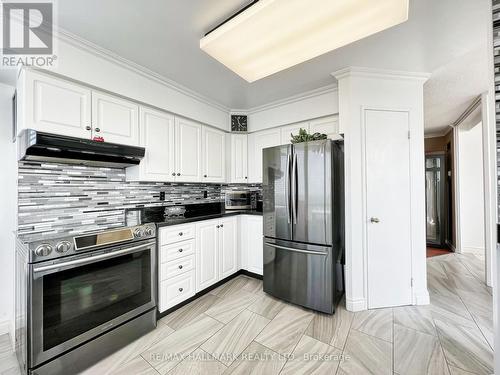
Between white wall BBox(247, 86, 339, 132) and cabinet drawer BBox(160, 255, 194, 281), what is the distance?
6.82ft

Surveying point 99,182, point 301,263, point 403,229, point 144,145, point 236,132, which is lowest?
point 301,263

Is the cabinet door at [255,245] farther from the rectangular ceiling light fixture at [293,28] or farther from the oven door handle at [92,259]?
the rectangular ceiling light fixture at [293,28]

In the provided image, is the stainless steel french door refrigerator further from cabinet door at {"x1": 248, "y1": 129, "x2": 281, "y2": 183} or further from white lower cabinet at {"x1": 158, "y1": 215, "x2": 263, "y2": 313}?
cabinet door at {"x1": 248, "y1": 129, "x2": 281, "y2": 183}

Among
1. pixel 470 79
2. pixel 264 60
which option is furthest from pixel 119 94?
pixel 470 79

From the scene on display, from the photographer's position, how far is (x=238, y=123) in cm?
327

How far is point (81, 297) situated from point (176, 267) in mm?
801

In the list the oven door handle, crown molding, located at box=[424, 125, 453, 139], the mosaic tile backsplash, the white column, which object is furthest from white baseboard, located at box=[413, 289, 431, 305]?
crown molding, located at box=[424, 125, 453, 139]

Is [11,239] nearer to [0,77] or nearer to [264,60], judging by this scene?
[0,77]

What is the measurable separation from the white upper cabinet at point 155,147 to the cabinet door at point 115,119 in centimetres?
8

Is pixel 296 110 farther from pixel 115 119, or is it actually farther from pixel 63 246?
pixel 63 246

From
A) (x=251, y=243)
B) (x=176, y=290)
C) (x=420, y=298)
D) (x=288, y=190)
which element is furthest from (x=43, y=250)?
(x=420, y=298)

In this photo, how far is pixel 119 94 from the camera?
1987mm

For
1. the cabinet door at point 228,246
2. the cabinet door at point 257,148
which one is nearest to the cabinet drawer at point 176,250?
the cabinet door at point 228,246

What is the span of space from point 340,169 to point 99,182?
8.30 feet
